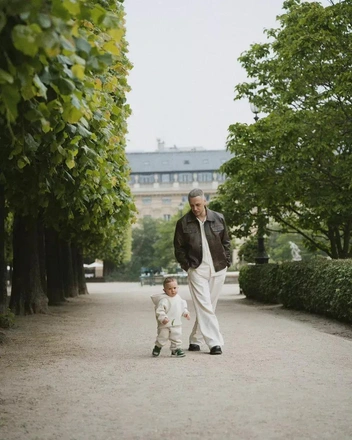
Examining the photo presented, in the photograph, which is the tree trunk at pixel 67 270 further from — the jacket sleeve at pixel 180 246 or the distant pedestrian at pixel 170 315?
the distant pedestrian at pixel 170 315

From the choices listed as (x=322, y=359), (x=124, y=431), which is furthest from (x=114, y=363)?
(x=124, y=431)

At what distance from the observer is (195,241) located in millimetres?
9594

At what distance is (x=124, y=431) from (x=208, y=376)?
8.11ft

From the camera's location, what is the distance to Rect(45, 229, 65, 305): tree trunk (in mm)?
23391

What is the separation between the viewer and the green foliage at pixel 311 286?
47.4 feet

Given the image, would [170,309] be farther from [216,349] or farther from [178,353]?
[216,349]

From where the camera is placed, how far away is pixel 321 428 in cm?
541

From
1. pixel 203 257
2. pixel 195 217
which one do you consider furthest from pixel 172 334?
pixel 195 217

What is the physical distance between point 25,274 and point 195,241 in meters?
9.94

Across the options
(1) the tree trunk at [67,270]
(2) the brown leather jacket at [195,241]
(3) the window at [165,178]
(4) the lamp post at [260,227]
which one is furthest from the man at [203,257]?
(3) the window at [165,178]

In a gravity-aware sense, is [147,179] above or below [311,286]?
above

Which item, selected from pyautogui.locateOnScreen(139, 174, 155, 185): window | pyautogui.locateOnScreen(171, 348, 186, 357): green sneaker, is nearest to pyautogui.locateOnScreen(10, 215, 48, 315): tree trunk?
pyautogui.locateOnScreen(171, 348, 186, 357): green sneaker

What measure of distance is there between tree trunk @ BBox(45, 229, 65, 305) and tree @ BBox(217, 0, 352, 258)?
5799mm

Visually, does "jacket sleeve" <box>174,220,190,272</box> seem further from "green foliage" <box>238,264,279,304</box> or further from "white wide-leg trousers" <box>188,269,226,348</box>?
"green foliage" <box>238,264,279,304</box>
